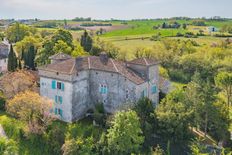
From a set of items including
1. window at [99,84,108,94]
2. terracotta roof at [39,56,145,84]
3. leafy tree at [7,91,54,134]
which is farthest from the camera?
window at [99,84,108,94]

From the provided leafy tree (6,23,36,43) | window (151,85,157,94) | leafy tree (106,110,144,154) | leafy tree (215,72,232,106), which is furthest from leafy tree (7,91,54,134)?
leafy tree (6,23,36,43)

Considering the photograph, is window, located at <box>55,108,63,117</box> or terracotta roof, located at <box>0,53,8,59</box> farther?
terracotta roof, located at <box>0,53,8,59</box>

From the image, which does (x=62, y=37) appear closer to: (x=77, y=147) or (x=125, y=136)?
(x=77, y=147)

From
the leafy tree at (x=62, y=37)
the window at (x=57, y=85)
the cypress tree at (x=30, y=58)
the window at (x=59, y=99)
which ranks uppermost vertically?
the leafy tree at (x=62, y=37)

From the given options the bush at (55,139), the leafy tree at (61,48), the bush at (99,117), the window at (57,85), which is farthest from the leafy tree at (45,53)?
the bush at (55,139)

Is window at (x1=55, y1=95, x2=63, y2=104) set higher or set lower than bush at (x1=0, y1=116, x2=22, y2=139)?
higher

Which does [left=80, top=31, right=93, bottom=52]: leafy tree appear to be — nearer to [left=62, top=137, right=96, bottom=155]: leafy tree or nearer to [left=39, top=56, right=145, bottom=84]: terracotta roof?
[left=39, top=56, right=145, bottom=84]: terracotta roof

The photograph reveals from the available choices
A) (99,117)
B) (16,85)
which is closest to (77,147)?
(99,117)

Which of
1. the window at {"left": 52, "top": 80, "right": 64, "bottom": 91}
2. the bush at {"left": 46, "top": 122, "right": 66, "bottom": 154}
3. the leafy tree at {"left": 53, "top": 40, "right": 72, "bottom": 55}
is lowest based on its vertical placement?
the bush at {"left": 46, "top": 122, "right": 66, "bottom": 154}

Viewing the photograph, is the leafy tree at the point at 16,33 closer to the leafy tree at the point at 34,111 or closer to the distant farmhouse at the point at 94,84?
the distant farmhouse at the point at 94,84
